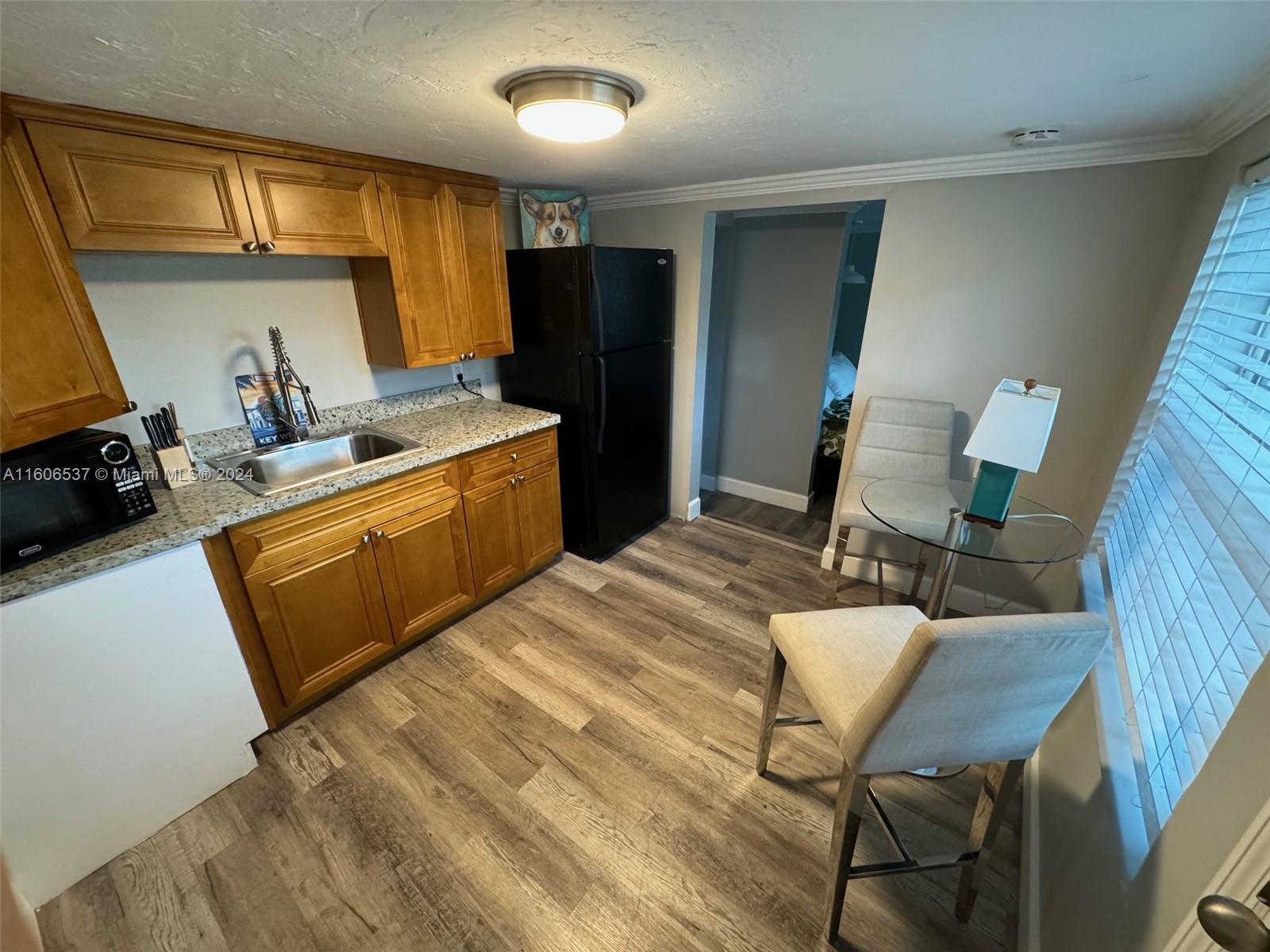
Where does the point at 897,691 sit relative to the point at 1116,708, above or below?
above

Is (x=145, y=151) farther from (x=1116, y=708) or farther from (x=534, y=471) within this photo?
(x=1116, y=708)

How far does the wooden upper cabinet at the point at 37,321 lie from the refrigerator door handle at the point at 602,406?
1801 mm

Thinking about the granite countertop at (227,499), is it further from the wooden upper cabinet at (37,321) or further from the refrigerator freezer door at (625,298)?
the refrigerator freezer door at (625,298)

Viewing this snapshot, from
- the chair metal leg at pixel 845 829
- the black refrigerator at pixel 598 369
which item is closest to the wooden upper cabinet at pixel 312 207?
the black refrigerator at pixel 598 369

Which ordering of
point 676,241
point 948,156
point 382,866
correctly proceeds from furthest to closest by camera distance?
point 676,241
point 948,156
point 382,866

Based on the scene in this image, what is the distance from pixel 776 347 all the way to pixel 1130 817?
114 inches

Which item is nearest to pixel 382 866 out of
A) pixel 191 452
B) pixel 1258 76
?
pixel 191 452

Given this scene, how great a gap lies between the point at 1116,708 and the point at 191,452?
309cm

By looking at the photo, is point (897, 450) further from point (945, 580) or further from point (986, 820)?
point (986, 820)

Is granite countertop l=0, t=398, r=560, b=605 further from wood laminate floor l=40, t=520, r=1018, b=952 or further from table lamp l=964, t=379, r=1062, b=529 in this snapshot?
table lamp l=964, t=379, r=1062, b=529

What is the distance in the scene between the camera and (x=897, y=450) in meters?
2.39

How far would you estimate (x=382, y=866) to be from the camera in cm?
145

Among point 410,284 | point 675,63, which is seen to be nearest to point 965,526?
point 675,63

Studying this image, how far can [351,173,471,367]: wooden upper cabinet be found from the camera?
2.09 metres
